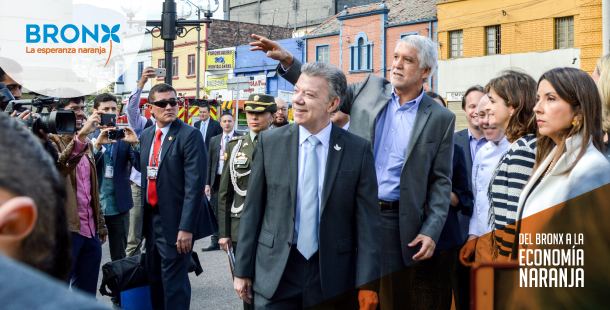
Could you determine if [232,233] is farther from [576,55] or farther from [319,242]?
[576,55]

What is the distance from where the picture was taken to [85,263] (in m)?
4.59

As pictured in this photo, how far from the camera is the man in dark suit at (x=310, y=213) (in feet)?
9.54

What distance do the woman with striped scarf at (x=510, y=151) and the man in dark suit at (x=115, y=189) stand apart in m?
4.20

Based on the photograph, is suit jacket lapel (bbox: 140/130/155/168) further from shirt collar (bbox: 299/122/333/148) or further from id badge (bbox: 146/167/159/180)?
shirt collar (bbox: 299/122/333/148)

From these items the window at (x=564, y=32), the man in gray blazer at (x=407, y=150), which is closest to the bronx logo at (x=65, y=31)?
the man in gray blazer at (x=407, y=150)

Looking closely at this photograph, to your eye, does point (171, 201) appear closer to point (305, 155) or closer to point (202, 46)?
point (305, 155)

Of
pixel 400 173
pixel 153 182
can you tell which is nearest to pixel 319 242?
pixel 400 173

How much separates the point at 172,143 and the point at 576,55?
25274mm

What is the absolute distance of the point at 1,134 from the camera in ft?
2.18

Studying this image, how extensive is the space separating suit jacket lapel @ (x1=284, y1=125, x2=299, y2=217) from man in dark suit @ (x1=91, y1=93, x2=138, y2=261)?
363 cm

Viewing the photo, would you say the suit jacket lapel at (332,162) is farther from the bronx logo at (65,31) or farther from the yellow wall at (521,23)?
the yellow wall at (521,23)

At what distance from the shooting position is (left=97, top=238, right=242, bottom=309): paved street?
5.77 meters

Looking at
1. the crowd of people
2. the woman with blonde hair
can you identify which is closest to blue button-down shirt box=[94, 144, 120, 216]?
the crowd of people

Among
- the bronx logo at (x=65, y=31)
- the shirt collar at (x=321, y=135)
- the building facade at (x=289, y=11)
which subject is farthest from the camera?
the building facade at (x=289, y=11)
